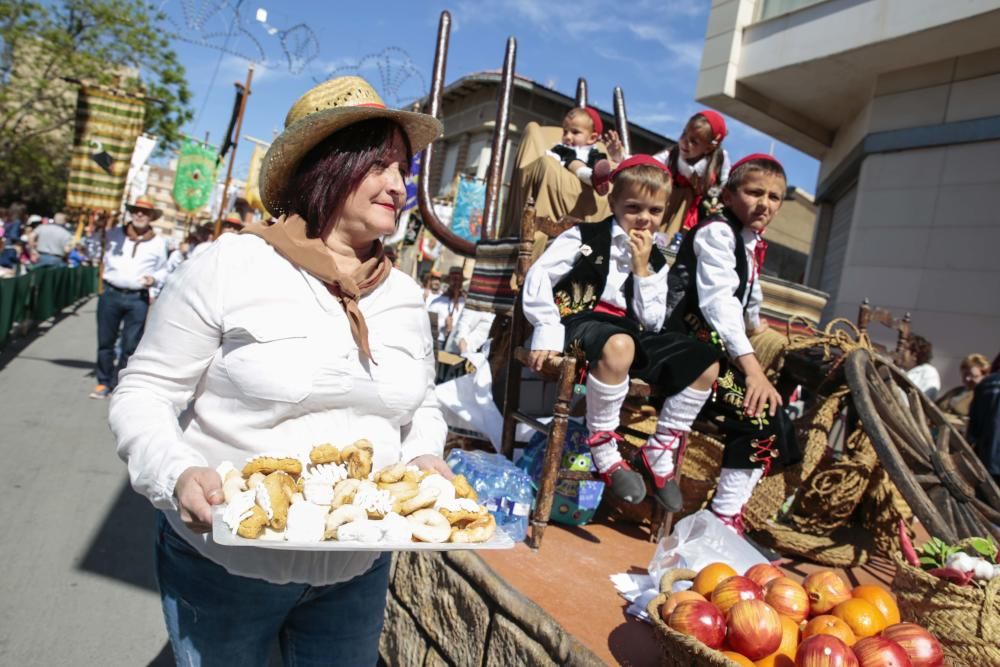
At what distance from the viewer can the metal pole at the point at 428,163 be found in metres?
5.36

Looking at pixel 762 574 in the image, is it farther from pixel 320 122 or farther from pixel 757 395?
pixel 320 122

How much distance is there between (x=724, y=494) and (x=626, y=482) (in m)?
0.56

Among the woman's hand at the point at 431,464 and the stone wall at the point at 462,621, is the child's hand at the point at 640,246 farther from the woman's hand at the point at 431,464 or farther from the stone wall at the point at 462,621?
the woman's hand at the point at 431,464

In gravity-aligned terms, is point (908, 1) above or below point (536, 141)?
above

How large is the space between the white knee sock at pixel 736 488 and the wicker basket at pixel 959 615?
0.95 m

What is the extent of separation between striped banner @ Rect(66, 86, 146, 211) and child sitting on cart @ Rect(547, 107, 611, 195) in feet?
27.7

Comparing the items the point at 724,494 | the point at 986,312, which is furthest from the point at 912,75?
the point at 724,494

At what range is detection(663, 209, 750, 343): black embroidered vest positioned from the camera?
3.33 metres

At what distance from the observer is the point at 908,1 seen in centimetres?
817

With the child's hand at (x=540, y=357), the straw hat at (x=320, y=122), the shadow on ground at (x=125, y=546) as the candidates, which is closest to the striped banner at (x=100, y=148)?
the shadow on ground at (x=125, y=546)

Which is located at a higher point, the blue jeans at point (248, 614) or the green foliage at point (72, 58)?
the green foliage at point (72, 58)

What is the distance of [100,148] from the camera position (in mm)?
10383

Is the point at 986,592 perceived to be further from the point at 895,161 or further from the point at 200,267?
the point at 895,161

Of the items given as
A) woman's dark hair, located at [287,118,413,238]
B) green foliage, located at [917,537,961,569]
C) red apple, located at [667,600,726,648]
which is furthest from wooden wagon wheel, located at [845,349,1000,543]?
woman's dark hair, located at [287,118,413,238]
